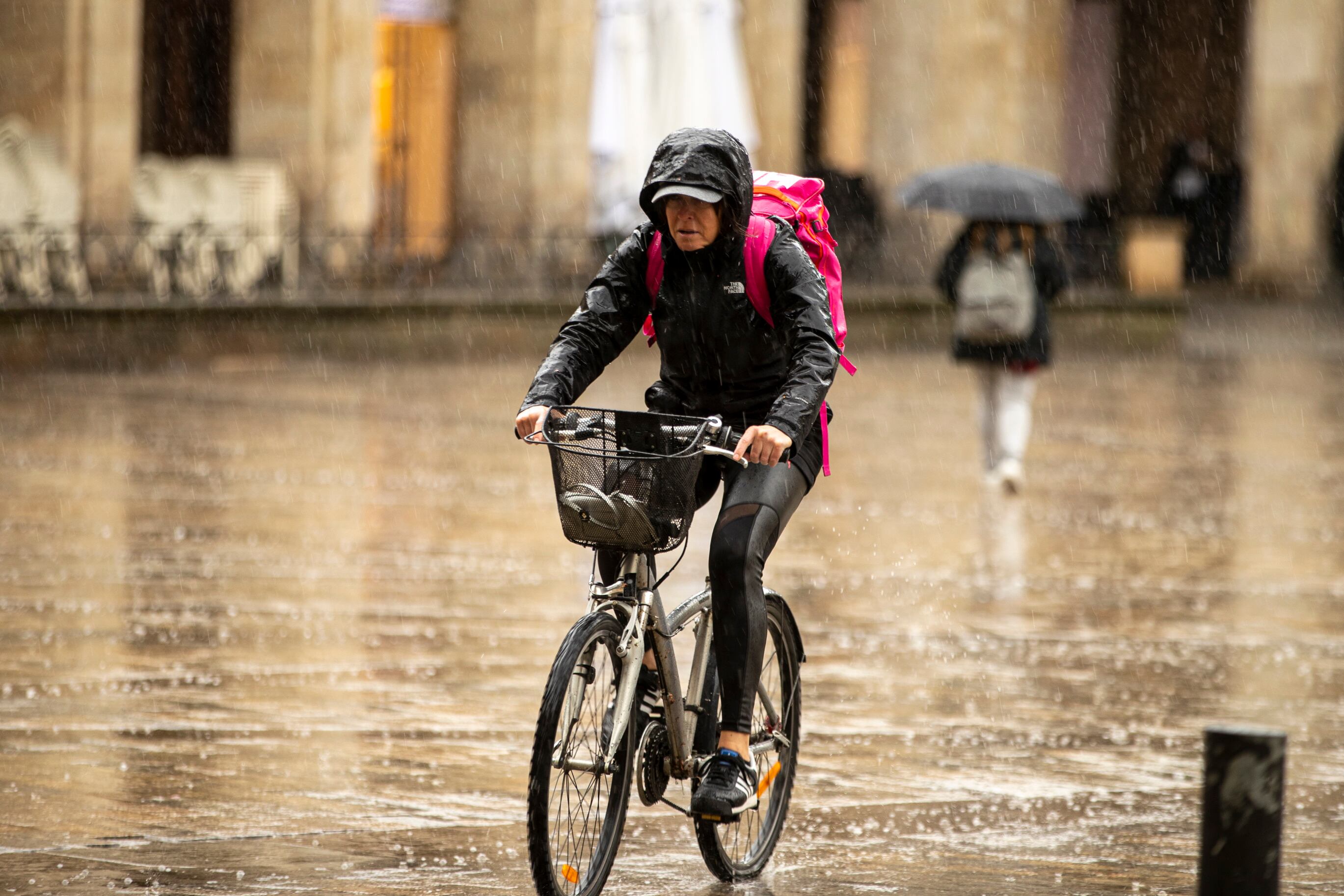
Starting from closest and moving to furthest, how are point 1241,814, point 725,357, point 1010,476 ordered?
point 1241,814
point 725,357
point 1010,476

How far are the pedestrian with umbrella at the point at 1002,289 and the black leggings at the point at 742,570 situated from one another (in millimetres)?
7945

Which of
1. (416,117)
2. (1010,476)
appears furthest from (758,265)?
(416,117)

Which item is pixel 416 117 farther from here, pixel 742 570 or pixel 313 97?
pixel 742 570

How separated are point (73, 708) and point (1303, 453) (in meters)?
10.5

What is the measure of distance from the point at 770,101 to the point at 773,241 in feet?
70.2

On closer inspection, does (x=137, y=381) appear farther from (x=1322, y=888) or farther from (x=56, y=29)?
(x=1322, y=888)

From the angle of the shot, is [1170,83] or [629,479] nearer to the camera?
[629,479]

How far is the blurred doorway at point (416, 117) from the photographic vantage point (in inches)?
981

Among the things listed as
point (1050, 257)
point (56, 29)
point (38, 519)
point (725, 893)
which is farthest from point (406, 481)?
point (56, 29)

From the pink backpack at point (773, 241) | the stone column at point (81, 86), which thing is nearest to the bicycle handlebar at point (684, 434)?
the pink backpack at point (773, 241)

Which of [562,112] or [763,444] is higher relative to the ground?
[562,112]

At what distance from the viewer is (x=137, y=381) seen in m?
17.1

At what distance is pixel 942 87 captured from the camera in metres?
27.0

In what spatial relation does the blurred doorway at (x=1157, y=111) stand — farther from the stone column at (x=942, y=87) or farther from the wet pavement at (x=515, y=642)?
the wet pavement at (x=515, y=642)
